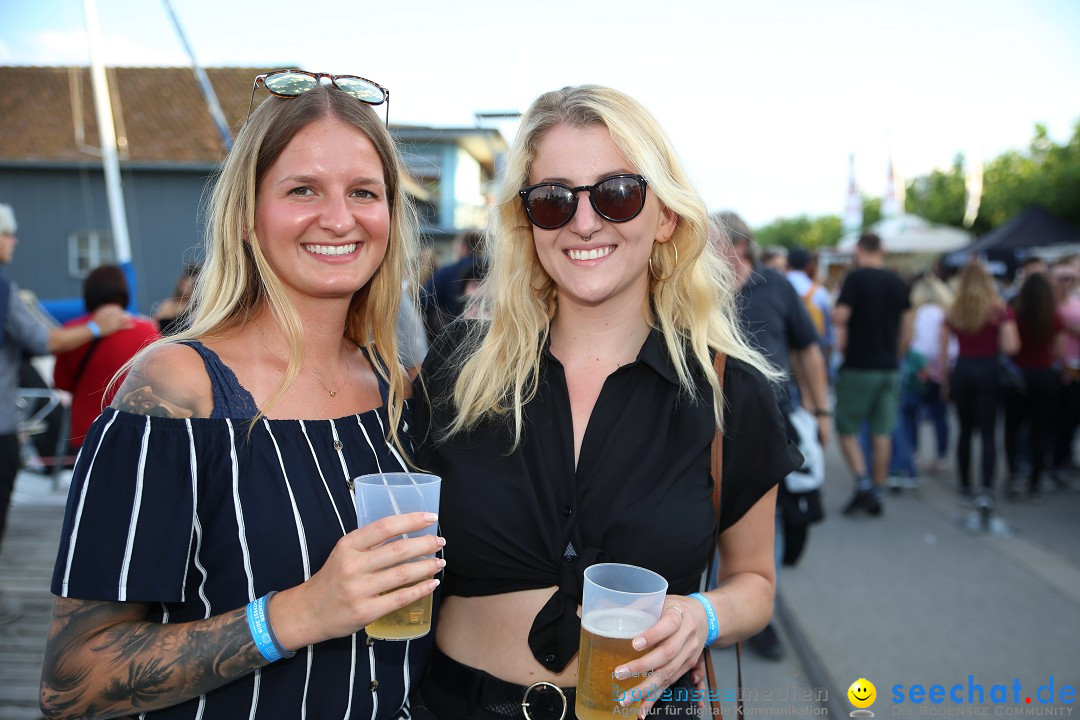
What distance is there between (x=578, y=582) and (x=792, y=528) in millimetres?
2983

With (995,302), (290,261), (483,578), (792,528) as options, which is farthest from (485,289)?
(995,302)

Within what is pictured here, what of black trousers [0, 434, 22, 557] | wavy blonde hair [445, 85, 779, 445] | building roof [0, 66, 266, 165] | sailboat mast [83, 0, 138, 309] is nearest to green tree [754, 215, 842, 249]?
building roof [0, 66, 266, 165]

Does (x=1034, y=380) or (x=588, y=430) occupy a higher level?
(x=588, y=430)

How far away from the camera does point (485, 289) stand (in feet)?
8.11

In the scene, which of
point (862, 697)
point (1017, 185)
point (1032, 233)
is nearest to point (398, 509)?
point (862, 697)

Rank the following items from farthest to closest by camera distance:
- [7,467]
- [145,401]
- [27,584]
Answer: [27,584]
[7,467]
[145,401]

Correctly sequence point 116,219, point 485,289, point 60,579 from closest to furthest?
1. point 60,579
2. point 485,289
3. point 116,219

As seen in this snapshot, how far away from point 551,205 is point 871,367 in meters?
6.22

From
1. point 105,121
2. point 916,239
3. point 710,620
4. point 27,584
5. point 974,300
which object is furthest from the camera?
point 916,239

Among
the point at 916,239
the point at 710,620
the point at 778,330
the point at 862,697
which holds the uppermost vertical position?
the point at 916,239

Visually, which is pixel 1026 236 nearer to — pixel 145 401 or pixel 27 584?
pixel 27 584

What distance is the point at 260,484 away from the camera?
1.57 m

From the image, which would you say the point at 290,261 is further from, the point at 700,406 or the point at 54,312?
the point at 54,312

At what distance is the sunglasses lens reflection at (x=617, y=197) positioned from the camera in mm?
1941
